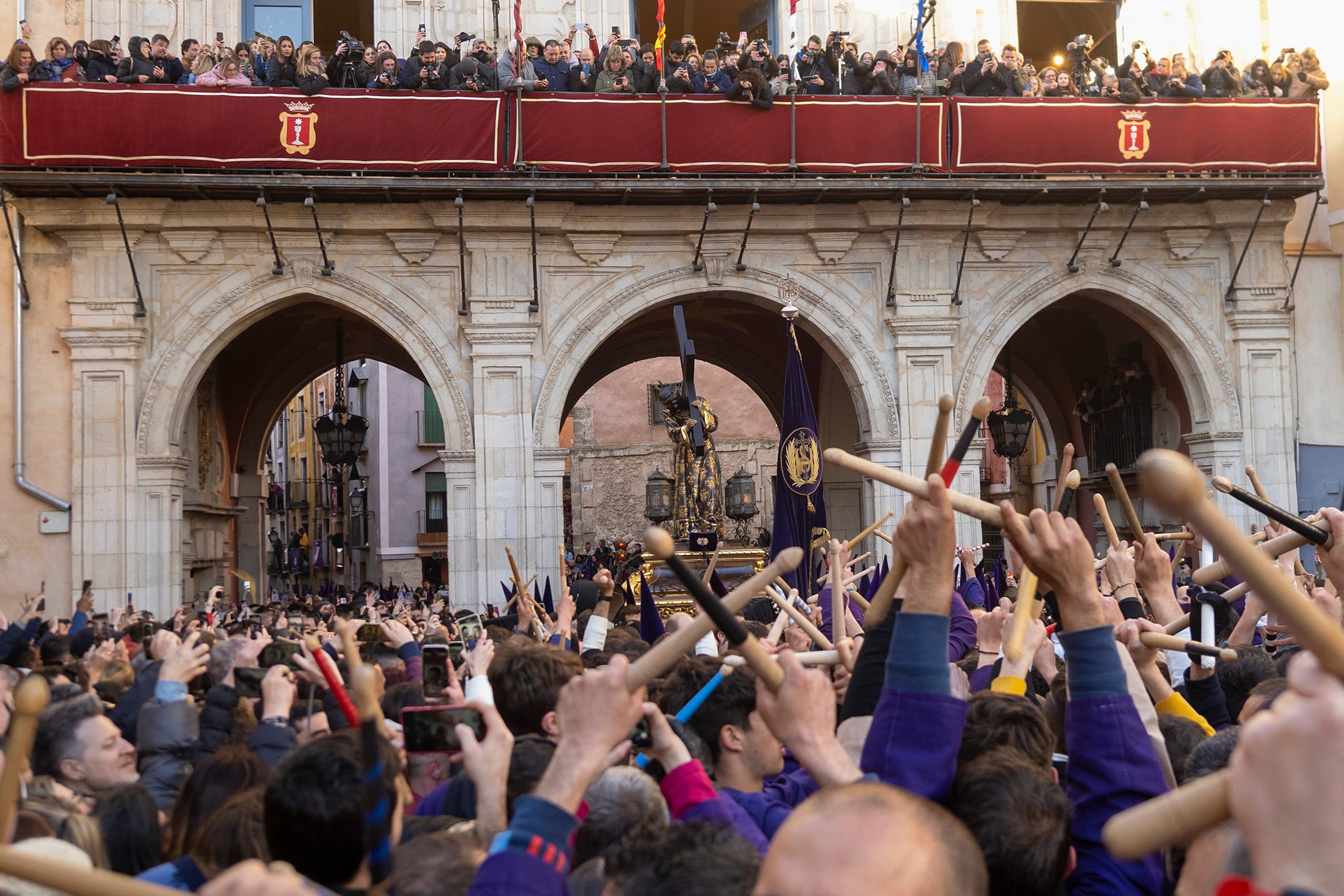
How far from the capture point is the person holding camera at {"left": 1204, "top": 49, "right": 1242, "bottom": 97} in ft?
49.8

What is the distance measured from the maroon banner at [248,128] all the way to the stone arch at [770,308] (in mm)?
2353

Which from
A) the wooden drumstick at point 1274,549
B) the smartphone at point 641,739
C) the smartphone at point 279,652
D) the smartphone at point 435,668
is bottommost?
the smartphone at point 641,739

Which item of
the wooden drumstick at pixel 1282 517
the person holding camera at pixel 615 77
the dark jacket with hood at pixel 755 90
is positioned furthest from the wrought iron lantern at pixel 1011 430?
the wooden drumstick at pixel 1282 517

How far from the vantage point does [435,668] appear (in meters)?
3.23

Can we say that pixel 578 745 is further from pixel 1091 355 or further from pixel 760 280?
pixel 1091 355

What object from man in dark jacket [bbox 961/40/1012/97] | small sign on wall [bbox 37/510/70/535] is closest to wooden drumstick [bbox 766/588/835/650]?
man in dark jacket [bbox 961/40/1012/97]

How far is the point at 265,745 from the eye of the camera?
349cm

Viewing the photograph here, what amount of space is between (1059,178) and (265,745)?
13901 millimetres

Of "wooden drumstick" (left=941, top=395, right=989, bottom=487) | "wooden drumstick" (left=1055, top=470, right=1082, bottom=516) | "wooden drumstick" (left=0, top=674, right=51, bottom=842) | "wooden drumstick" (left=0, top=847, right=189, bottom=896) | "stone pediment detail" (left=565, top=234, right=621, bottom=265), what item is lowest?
"wooden drumstick" (left=0, top=847, right=189, bottom=896)

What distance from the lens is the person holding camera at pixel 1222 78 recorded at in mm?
15164

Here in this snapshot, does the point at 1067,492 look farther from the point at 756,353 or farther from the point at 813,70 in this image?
the point at 756,353

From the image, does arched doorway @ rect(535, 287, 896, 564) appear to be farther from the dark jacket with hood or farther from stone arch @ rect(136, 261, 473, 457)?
the dark jacket with hood

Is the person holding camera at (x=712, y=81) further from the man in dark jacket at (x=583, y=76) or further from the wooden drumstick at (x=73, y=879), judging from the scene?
the wooden drumstick at (x=73, y=879)

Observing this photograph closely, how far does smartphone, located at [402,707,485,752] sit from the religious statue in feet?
36.3
